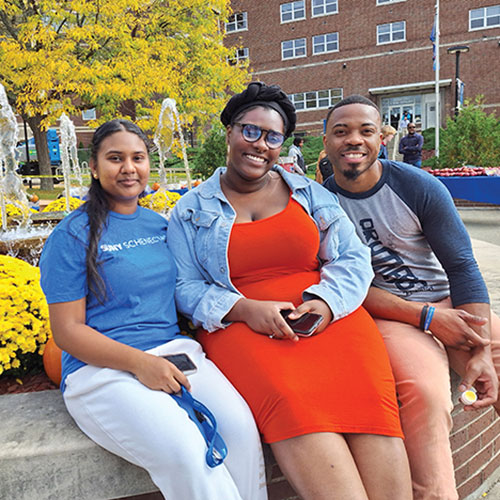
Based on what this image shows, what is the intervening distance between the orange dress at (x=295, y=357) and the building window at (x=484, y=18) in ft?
110

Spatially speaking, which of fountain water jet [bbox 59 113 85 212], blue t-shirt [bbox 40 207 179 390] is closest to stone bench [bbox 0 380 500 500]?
blue t-shirt [bbox 40 207 179 390]

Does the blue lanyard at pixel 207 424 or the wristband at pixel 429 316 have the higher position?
the wristband at pixel 429 316

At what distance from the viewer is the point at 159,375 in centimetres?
176

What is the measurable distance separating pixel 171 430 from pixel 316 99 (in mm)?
35107

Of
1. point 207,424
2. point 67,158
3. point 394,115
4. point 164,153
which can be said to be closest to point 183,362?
point 207,424

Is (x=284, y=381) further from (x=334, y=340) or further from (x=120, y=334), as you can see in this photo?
(x=120, y=334)

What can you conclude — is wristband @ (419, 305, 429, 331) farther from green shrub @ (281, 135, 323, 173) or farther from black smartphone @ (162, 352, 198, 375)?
green shrub @ (281, 135, 323, 173)

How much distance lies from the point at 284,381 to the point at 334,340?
0.31 meters

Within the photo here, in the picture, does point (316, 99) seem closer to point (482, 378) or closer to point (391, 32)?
point (391, 32)

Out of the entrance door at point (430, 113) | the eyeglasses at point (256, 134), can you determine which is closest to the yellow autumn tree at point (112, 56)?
the eyeglasses at point (256, 134)

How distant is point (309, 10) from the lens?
33.5m

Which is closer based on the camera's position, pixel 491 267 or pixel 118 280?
pixel 118 280

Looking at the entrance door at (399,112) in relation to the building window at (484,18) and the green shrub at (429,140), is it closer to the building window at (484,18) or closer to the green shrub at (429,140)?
the green shrub at (429,140)

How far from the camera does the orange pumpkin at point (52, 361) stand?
2.39 meters
